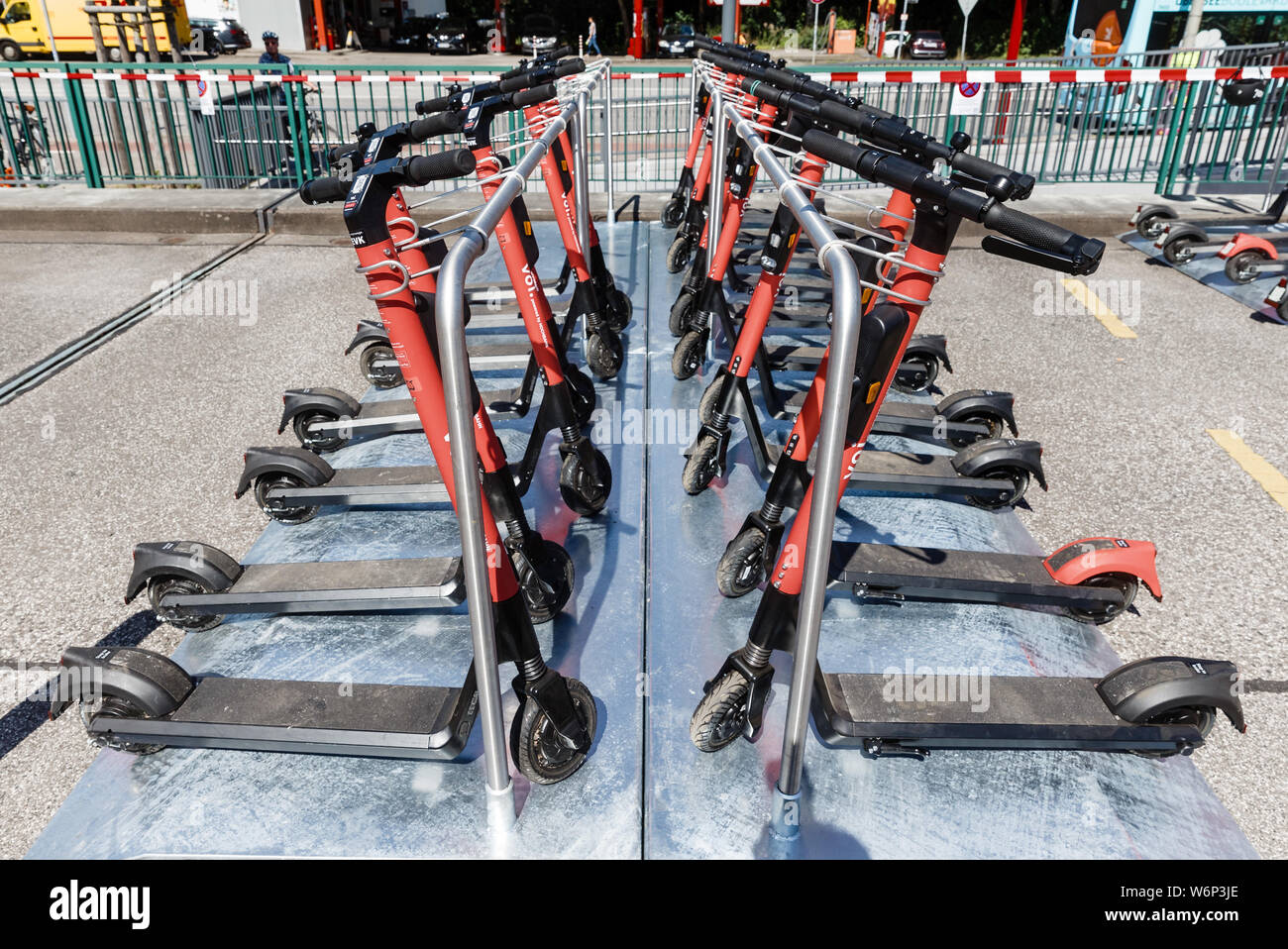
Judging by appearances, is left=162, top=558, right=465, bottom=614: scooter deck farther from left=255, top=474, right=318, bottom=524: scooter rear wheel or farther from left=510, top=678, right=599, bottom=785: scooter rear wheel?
left=510, top=678, right=599, bottom=785: scooter rear wheel

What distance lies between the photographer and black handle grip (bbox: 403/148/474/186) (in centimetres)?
231

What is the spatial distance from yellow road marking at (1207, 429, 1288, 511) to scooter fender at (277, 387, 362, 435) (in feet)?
16.7

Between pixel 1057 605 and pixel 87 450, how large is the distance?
5.38 metres

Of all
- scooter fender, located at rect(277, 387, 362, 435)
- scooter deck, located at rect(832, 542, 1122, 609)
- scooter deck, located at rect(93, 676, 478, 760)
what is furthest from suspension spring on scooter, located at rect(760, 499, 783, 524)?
scooter fender, located at rect(277, 387, 362, 435)

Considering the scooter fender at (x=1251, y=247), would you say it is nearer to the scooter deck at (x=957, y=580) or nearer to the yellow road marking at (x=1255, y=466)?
the yellow road marking at (x=1255, y=466)

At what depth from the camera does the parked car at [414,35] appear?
40.5 meters

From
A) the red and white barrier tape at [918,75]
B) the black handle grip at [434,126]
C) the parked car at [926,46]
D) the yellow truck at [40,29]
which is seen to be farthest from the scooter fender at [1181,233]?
the parked car at [926,46]

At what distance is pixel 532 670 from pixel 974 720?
1390mm

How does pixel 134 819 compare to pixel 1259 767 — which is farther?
pixel 1259 767

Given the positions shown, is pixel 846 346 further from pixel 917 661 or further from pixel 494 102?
pixel 494 102

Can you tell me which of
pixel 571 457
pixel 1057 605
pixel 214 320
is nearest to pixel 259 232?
pixel 214 320

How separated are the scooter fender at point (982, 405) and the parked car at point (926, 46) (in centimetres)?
3603

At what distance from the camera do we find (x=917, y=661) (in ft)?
9.94

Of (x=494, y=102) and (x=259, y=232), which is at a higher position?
(x=494, y=102)
